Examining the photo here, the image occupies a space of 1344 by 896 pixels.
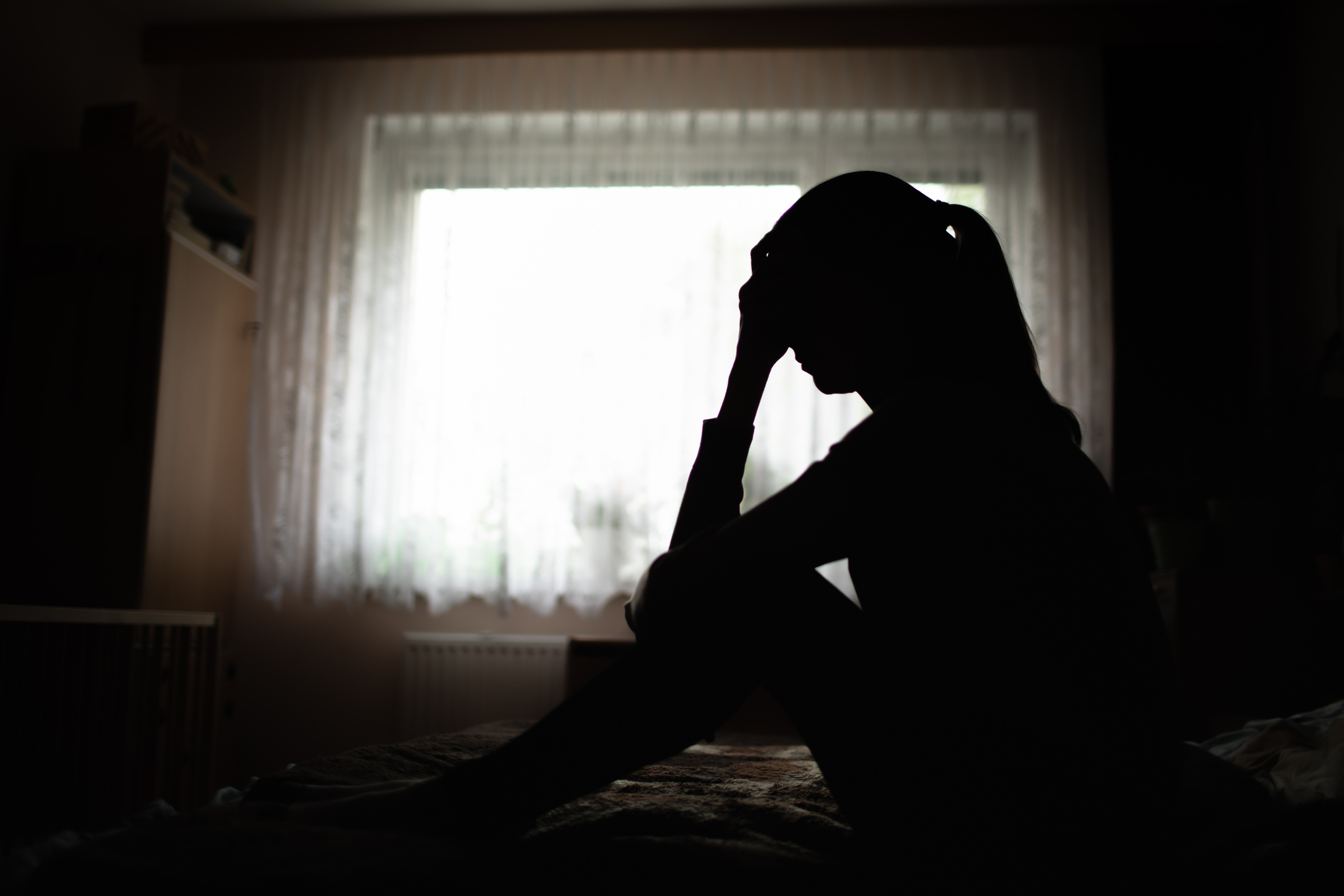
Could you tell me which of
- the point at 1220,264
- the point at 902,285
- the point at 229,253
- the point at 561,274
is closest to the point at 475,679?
the point at 561,274

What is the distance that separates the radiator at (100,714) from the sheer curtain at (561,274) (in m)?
0.83

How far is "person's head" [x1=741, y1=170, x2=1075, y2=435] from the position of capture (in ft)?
2.84

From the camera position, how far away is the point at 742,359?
1.06 meters

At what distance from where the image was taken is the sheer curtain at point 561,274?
2965 mm

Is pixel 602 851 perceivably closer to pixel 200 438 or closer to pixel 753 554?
pixel 753 554

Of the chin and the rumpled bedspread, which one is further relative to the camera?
the chin

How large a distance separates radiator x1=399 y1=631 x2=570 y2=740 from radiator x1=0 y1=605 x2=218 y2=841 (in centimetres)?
78

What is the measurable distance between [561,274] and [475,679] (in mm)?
1427

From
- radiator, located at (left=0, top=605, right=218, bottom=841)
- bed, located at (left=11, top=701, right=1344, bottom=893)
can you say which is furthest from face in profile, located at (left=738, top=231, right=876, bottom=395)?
radiator, located at (left=0, top=605, right=218, bottom=841)

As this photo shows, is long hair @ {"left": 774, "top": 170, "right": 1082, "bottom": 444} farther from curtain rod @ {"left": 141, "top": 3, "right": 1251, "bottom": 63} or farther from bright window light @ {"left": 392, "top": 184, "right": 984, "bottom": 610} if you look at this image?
curtain rod @ {"left": 141, "top": 3, "right": 1251, "bottom": 63}

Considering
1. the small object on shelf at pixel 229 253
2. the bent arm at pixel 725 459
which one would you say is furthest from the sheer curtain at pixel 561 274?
the bent arm at pixel 725 459

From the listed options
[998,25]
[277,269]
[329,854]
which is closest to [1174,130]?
[998,25]

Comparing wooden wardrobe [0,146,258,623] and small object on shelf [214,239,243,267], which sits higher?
small object on shelf [214,239,243,267]

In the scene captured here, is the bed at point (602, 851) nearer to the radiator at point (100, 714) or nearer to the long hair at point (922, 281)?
the long hair at point (922, 281)
